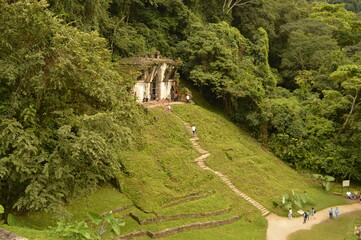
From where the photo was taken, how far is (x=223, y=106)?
3550 centimetres

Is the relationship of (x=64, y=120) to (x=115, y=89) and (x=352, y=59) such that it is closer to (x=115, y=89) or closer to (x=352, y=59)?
(x=115, y=89)

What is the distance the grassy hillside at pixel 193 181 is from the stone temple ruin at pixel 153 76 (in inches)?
95.0

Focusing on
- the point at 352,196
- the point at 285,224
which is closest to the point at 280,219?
the point at 285,224

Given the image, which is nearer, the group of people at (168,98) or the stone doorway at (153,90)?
the group of people at (168,98)

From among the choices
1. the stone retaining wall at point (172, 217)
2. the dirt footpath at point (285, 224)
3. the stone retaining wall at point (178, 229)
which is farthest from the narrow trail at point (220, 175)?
the stone retaining wall at point (172, 217)

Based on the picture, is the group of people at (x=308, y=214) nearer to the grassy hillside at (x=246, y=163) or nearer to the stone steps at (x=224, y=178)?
the grassy hillside at (x=246, y=163)

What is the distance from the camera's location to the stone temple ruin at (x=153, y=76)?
28702 millimetres

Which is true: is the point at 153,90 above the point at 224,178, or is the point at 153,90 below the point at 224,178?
above

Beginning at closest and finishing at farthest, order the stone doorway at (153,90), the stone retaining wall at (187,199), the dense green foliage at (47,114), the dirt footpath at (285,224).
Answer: the dense green foliage at (47,114)
the stone retaining wall at (187,199)
the dirt footpath at (285,224)
the stone doorway at (153,90)

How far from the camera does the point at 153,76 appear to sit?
1200 inches

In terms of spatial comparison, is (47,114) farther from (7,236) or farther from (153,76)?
(153,76)

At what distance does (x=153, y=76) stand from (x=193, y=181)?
12.3 metres

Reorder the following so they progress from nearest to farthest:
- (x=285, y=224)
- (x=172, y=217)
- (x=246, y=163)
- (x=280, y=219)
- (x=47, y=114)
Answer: (x=47, y=114) < (x=172, y=217) < (x=285, y=224) < (x=280, y=219) < (x=246, y=163)

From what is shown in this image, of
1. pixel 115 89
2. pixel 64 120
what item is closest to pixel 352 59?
pixel 115 89
